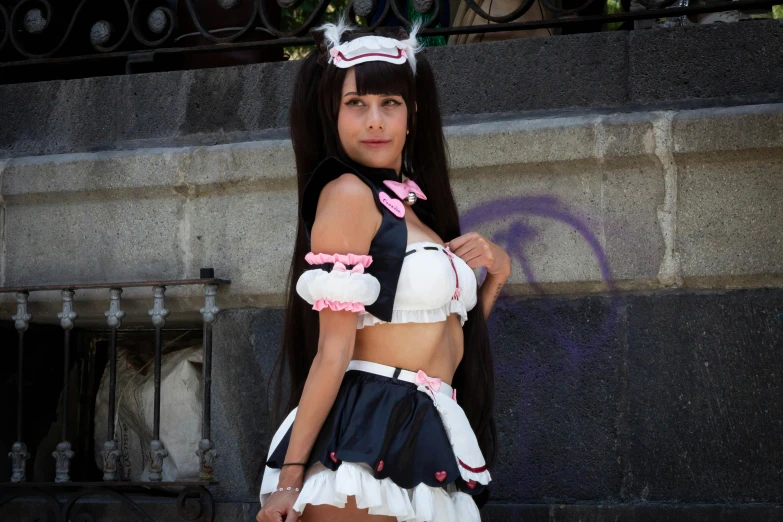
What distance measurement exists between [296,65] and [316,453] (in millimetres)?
2261

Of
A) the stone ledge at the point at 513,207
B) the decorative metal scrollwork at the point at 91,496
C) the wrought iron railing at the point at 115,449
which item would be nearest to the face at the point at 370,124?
the stone ledge at the point at 513,207

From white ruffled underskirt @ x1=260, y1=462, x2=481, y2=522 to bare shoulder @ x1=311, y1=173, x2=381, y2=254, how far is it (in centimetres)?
63

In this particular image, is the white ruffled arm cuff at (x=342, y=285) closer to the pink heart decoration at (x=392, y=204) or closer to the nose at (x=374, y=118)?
the pink heart decoration at (x=392, y=204)

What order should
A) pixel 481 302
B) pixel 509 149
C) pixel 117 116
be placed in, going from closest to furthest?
pixel 481 302 → pixel 509 149 → pixel 117 116

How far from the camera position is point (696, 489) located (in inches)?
163

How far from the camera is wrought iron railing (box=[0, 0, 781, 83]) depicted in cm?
465

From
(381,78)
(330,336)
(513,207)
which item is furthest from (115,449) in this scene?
(381,78)

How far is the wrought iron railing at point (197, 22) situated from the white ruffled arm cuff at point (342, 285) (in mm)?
1739

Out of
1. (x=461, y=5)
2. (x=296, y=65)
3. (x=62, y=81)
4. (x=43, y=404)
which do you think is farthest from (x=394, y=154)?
(x=43, y=404)

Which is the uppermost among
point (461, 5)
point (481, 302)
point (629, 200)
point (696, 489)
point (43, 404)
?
point (461, 5)

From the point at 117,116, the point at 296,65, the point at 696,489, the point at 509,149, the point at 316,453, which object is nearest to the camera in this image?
the point at 316,453

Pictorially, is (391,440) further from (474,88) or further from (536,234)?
(474,88)

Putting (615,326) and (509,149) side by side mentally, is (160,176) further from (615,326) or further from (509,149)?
(615,326)

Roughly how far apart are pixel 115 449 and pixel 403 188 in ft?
7.59
